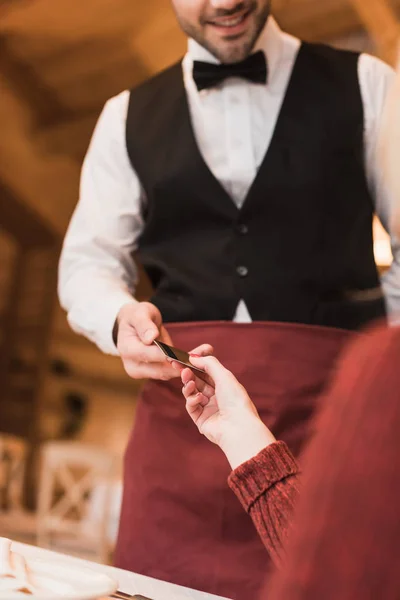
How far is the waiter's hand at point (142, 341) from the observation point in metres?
1.11

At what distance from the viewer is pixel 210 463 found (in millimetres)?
1146

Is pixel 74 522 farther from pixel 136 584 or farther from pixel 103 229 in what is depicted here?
pixel 136 584

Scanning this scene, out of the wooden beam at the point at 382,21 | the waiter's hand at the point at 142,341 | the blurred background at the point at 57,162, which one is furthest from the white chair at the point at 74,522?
the wooden beam at the point at 382,21

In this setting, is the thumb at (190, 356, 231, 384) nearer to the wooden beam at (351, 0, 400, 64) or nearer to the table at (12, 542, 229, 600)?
the table at (12, 542, 229, 600)

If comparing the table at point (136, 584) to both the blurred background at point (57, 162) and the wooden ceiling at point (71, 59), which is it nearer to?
the blurred background at point (57, 162)

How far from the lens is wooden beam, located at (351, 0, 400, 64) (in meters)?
3.78

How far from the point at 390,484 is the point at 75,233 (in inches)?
43.3

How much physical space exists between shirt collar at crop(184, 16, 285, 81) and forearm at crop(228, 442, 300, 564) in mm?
907

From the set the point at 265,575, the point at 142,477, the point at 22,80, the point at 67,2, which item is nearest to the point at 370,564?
the point at 265,575

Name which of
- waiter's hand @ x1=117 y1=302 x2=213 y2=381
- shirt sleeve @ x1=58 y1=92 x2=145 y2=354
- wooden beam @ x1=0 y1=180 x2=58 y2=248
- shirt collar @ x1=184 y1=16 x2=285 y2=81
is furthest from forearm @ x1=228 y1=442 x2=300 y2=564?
wooden beam @ x1=0 y1=180 x2=58 y2=248

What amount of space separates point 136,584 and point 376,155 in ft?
2.92

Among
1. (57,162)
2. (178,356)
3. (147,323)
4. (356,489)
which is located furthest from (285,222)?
(57,162)

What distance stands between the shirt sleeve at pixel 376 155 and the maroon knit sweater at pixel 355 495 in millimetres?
824

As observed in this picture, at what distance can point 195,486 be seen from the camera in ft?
3.75
